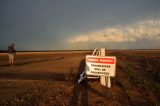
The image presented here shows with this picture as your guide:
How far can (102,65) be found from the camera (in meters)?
14.9

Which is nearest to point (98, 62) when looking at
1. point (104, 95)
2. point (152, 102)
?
point (104, 95)

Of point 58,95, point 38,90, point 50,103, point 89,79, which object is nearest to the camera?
point 50,103

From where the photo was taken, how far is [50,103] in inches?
514

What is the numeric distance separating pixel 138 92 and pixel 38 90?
505 centimetres

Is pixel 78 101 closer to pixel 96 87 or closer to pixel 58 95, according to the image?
pixel 58 95

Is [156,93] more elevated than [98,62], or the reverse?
[98,62]

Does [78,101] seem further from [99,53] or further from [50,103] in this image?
[99,53]

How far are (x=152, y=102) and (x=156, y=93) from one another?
2.43m

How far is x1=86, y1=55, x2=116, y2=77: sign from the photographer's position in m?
14.6

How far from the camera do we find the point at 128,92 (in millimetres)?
17172

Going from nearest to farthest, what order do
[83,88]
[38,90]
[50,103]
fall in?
[50,103], [38,90], [83,88]

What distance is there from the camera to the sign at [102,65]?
14617 mm

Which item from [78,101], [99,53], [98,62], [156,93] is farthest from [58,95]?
[156,93]

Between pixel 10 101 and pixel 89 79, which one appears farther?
pixel 89 79
